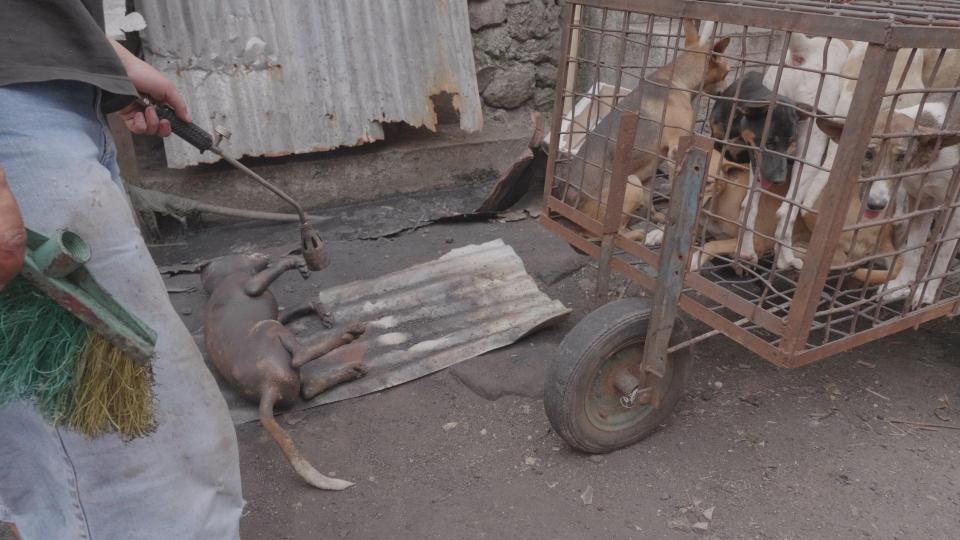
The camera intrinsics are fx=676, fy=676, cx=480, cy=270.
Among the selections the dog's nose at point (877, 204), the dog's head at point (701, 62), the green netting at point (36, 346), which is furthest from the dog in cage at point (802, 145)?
the green netting at point (36, 346)

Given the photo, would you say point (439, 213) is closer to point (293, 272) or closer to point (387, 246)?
point (387, 246)

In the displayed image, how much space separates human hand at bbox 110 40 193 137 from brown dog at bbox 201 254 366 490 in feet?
3.31

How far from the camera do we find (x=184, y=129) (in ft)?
A: 6.23

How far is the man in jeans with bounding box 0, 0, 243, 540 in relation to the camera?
1.20 m

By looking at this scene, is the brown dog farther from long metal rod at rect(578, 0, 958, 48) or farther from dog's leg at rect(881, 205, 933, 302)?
dog's leg at rect(881, 205, 933, 302)

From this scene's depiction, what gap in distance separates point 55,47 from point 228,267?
81.9 inches


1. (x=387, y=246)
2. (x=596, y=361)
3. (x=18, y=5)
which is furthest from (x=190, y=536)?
(x=387, y=246)

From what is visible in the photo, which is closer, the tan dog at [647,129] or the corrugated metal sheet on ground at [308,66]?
the tan dog at [647,129]

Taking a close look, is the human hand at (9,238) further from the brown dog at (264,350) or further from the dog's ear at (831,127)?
the dog's ear at (831,127)

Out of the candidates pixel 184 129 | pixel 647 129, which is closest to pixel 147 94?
pixel 184 129

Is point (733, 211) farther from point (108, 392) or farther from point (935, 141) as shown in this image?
point (108, 392)

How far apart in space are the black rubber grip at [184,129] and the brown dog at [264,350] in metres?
0.89

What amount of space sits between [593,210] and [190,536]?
202cm

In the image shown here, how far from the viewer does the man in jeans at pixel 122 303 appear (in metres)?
1.20
